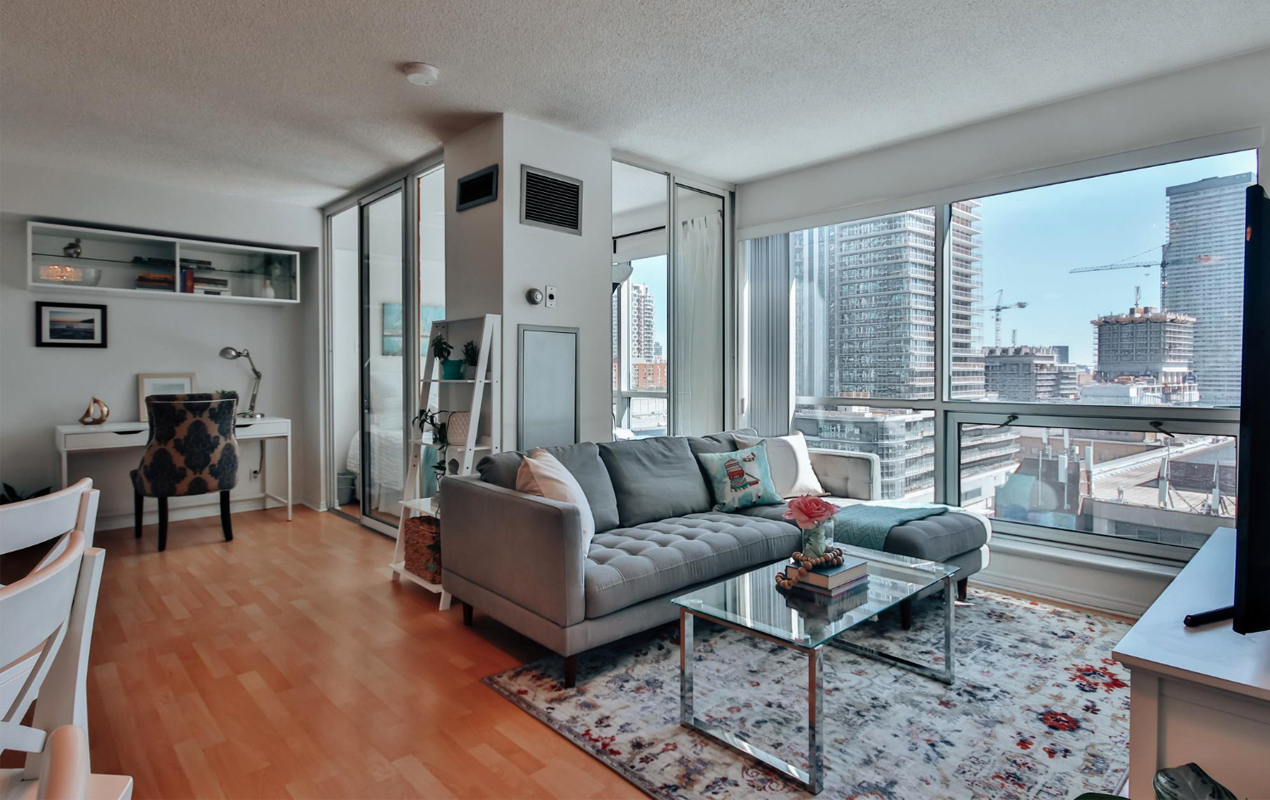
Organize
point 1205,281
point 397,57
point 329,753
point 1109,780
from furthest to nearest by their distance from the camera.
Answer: point 1205,281
point 397,57
point 329,753
point 1109,780

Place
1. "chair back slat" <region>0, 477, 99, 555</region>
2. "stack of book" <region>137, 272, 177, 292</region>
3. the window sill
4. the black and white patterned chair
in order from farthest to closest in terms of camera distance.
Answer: "stack of book" <region>137, 272, 177, 292</region> < the black and white patterned chair < the window sill < "chair back slat" <region>0, 477, 99, 555</region>

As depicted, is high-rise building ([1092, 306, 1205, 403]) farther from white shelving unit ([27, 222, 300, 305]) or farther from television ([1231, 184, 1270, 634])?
white shelving unit ([27, 222, 300, 305])

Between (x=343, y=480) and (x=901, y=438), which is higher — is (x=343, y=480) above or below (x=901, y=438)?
below

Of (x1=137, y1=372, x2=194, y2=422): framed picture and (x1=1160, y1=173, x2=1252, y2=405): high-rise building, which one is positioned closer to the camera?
(x1=1160, y1=173, x2=1252, y2=405): high-rise building

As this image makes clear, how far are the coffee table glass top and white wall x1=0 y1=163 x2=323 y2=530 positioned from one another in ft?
15.0

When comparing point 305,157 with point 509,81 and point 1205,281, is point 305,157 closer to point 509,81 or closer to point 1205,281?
point 509,81

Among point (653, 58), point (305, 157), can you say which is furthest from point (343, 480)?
point (653, 58)

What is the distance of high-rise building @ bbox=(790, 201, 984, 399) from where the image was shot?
157 inches

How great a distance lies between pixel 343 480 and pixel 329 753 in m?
3.98

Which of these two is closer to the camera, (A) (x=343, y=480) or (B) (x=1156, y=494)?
(B) (x=1156, y=494)

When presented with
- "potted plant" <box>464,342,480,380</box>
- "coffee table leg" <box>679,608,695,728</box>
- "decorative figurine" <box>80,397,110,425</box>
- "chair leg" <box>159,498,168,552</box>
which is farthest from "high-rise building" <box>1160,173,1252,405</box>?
"decorative figurine" <box>80,397,110,425</box>

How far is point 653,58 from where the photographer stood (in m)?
2.98

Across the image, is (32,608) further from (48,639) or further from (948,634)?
(948,634)

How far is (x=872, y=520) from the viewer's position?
3256 millimetres
